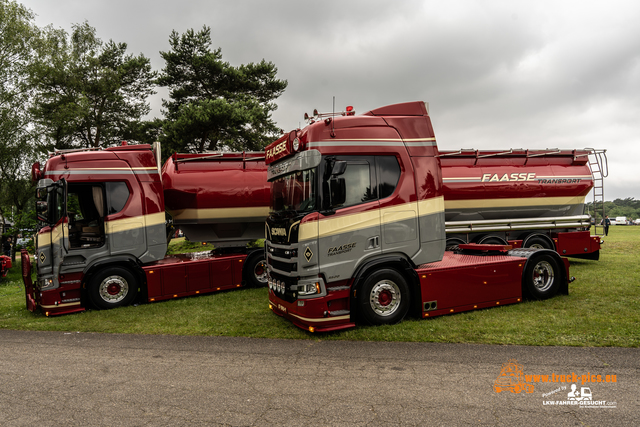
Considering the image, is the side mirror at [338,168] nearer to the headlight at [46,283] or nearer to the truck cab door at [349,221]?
the truck cab door at [349,221]

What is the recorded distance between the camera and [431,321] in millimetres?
7027

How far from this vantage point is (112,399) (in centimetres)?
438

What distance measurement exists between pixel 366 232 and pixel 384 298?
1.20 meters

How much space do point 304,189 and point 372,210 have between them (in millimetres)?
1171

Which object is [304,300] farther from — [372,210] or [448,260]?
[448,260]

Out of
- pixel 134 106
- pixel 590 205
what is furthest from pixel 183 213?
pixel 134 106

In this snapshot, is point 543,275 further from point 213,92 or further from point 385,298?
point 213,92

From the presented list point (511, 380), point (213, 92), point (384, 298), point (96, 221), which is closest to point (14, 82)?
point (213, 92)

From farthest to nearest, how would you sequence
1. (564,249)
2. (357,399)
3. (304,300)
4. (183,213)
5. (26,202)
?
(26,202)
(564,249)
(183,213)
(304,300)
(357,399)

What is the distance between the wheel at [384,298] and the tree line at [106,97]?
A: 16.9 metres

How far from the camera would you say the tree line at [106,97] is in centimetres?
2005

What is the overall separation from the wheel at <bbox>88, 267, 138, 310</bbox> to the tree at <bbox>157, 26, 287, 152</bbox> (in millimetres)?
14255

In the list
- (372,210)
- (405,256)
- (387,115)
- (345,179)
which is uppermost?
(387,115)

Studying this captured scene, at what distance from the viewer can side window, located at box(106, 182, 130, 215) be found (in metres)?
9.03
